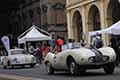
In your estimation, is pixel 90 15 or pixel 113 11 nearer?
pixel 113 11

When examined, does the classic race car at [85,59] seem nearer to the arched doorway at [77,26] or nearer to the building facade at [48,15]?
the arched doorway at [77,26]

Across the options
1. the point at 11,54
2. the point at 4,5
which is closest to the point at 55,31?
the point at 4,5

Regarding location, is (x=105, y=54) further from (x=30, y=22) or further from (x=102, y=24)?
(x=30, y=22)

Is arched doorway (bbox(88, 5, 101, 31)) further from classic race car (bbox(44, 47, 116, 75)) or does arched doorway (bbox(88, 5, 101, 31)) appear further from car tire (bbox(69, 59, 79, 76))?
car tire (bbox(69, 59, 79, 76))

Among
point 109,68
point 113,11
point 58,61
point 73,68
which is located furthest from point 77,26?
point 73,68

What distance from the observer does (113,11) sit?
39.8 m

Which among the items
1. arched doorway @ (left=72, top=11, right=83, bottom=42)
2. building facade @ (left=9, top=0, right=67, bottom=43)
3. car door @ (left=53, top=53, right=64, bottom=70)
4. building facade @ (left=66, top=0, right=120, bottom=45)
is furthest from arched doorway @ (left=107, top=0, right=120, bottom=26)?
car door @ (left=53, top=53, right=64, bottom=70)

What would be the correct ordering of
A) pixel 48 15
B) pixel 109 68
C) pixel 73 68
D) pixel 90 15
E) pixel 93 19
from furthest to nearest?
pixel 48 15 → pixel 93 19 → pixel 90 15 → pixel 109 68 → pixel 73 68

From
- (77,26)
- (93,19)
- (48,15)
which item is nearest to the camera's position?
(93,19)

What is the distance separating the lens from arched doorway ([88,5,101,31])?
4269 centimetres

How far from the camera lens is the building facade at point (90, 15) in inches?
1545

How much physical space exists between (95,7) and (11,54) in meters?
14.9

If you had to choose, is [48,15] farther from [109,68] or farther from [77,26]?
[109,68]

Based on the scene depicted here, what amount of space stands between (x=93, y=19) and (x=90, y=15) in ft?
1.93
